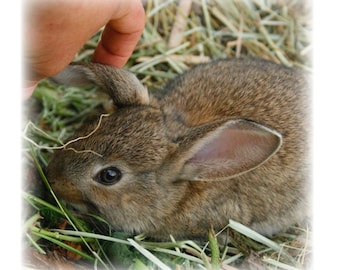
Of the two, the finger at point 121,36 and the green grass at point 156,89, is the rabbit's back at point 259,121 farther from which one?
the finger at point 121,36

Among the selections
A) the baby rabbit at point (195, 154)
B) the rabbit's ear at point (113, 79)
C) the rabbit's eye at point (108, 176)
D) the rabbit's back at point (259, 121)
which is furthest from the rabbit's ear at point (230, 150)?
the rabbit's ear at point (113, 79)

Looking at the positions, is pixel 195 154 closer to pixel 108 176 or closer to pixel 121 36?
pixel 108 176

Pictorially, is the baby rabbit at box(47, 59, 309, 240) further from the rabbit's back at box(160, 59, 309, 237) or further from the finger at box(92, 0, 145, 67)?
the finger at box(92, 0, 145, 67)

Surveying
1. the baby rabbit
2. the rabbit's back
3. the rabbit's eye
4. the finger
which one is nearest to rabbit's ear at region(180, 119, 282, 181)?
the baby rabbit

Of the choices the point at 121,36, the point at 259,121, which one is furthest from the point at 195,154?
the point at 121,36
